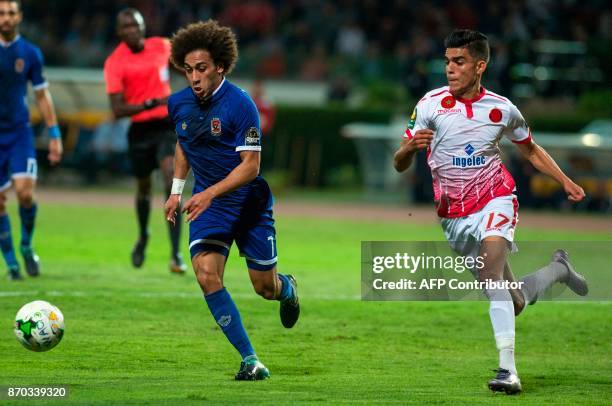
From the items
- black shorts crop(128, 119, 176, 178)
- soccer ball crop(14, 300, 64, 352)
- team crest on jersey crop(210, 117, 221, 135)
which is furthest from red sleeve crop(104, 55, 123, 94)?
team crest on jersey crop(210, 117, 221, 135)

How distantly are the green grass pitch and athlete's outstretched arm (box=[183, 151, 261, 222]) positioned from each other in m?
1.05

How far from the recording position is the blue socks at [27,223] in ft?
40.5

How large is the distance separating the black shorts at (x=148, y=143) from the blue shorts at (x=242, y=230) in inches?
207

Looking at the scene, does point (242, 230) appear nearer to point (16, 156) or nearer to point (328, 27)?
point (16, 156)

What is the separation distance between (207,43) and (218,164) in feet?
2.49

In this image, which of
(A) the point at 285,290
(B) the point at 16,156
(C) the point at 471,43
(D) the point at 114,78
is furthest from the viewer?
(D) the point at 114,78

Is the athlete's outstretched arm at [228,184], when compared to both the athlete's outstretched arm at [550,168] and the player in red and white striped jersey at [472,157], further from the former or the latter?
the athlete's outstretched arm at [550,168]

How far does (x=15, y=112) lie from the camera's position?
1199cm

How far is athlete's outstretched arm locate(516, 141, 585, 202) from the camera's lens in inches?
307

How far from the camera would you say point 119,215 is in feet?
67.7

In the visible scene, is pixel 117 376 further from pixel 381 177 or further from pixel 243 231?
pixel 381 177

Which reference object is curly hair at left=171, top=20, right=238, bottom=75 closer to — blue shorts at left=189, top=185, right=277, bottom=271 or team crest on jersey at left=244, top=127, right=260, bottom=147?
team crest on jersey at left=244, top=127, right=260, bottom=147

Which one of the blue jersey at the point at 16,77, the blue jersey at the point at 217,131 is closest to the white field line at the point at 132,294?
the blue jersey at the point at 16,77

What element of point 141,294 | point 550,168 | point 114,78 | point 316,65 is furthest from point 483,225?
point 316,65
